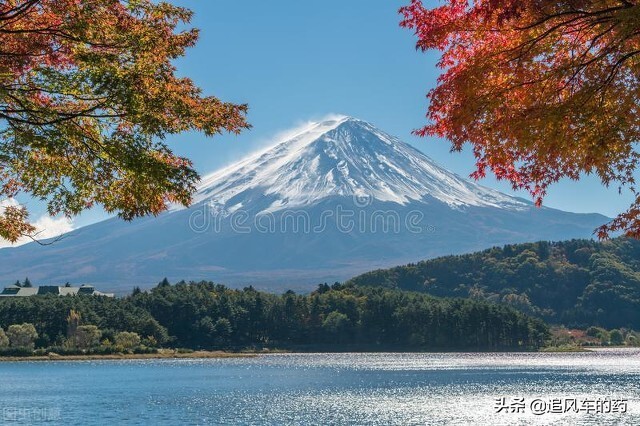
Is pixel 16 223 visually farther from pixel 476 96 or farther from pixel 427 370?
pixel 427 370

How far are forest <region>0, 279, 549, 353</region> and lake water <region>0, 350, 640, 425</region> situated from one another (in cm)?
3092

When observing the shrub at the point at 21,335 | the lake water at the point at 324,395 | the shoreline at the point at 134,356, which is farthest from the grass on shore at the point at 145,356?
the lake water at the point at 324,395

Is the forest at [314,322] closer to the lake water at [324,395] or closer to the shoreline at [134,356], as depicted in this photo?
the shoreline at [134,356]

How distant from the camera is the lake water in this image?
47500 millimetres

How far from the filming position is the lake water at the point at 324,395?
156ft

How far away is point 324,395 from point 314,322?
79.0m

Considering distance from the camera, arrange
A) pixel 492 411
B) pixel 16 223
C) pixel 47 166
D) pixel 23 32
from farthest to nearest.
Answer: pixel 492 411, pixel 16 223, pixel 47 166, pixel 23 32

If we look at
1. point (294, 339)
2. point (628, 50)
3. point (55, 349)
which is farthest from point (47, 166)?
point (294, 339)

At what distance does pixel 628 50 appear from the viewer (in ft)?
35.6

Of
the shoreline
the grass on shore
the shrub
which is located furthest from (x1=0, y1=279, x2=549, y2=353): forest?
the shrub

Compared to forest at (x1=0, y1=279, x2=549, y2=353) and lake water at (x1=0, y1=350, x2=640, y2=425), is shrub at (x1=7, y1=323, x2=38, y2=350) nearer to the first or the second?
lake water at (x1=0, y1=350, x2=640, y2=425)

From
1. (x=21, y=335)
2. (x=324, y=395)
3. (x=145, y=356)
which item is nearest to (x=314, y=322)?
(x=145, y=356)

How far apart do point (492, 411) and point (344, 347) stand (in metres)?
91.8

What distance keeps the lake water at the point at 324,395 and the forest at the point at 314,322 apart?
3092cm
